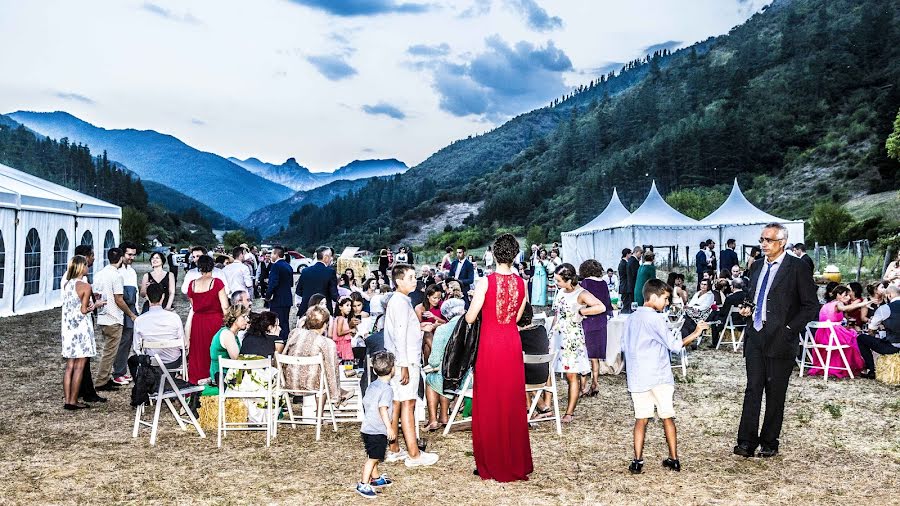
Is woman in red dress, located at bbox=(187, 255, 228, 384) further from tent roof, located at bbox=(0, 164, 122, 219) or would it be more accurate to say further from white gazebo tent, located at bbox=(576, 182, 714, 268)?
white gazebo tent, located at bbox=(576, 182, 714, 268)

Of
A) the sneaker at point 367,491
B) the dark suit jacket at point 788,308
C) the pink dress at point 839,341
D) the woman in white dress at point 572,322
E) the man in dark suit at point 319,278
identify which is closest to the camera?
the sneaker at point 367,491

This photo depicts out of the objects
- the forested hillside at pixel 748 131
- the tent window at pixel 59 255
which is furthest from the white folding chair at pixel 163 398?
the forested hillside at pixel 748 131

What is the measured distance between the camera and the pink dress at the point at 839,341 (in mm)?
8930

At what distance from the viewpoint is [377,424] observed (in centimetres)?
452

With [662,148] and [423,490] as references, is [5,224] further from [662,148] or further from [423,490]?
[662,148]

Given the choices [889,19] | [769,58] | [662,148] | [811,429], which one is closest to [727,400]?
[811,429]

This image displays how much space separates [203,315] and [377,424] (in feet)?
9.89

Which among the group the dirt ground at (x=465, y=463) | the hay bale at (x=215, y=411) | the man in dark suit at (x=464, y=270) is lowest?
the dirt ground at (x=465, y=463)

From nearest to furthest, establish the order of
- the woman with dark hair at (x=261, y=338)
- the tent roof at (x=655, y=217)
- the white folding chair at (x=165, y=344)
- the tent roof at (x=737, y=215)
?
the white folding chair at (x=165, y=344)
the woman with dark hair at (x=261, y=338)
the tent roof at (x=655, y=217)
the tent roof at (x=737, y=215)

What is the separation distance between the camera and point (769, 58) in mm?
89812

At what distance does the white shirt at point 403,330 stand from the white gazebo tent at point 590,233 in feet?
64.2

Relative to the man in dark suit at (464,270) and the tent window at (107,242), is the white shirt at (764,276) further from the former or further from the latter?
the tent window at (107,242)

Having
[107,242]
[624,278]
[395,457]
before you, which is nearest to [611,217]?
[624,278]

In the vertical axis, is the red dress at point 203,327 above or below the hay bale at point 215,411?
above
